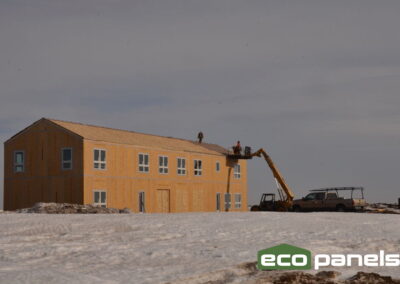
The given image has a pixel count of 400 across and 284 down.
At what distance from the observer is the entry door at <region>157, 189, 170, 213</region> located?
4124 centimetres

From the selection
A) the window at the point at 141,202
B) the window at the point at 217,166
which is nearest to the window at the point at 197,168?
the window at the point at 217,166

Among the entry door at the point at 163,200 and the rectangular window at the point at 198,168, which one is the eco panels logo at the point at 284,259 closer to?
the entry door at the point at 163,200

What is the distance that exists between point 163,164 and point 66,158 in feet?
26.0

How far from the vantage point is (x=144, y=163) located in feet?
132

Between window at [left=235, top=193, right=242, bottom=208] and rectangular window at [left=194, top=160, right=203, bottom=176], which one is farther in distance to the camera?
window at [left=235, top=193, right=242, bottom=208]

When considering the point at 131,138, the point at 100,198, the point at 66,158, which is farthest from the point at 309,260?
the point at 131,138

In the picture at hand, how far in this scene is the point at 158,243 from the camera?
13047 mm

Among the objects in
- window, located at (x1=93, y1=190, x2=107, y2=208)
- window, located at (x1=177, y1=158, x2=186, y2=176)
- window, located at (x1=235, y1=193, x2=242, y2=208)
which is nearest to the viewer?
window, located at (x1=93, y1=190, x2=107, y2=208)

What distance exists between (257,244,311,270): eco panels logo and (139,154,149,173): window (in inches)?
1113

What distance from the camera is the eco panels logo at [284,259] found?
971 cm

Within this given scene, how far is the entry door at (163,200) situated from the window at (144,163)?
2.16 metres

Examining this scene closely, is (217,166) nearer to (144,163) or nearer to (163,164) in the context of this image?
(163,164)

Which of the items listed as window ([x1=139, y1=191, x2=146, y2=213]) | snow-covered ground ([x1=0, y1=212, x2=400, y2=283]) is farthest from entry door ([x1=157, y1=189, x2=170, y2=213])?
snow-covered ground ([x1=0, y1=212, x2=400, y2=283])

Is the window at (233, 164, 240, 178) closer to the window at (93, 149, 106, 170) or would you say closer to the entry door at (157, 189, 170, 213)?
the entry door at (157, 189, 170, 213)
